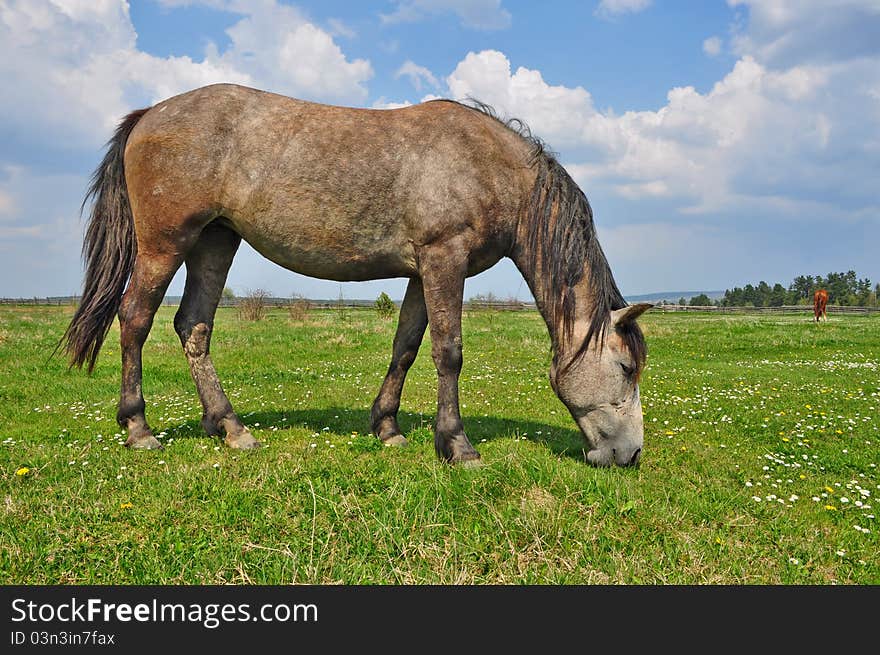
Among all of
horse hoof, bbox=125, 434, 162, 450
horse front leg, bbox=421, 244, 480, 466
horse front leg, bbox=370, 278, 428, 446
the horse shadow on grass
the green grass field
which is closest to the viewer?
the green grass field

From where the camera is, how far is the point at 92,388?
34.0ft

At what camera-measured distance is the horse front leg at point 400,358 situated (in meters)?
6.57

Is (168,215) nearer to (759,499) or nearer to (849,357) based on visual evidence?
(759,499)

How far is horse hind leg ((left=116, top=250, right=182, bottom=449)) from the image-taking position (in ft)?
19.5

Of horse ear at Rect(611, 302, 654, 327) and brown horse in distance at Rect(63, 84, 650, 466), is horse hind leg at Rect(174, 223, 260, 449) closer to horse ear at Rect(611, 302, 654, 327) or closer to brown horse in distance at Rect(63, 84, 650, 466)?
brown horse in distance at Rect(63, 84, 650, 466)

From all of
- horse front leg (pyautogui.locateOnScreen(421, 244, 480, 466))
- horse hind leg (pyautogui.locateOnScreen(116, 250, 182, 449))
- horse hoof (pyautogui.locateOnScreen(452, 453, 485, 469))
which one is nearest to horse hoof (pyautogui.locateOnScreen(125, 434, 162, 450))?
horse hind leg (pyautogui.locateOnScreen(116, 250, 182, 449))

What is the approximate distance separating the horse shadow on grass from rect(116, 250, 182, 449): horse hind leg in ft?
1.66

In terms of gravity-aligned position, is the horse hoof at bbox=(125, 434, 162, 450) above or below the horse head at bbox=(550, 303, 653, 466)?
below

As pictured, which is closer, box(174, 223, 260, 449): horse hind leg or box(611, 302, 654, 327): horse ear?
box(611, 302, 654, 327): horse ear

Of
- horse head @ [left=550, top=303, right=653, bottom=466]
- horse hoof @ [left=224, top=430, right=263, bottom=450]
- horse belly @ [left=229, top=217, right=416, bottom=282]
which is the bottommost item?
horse hoof @ [left=224, top=430, right=263, bottom=450]

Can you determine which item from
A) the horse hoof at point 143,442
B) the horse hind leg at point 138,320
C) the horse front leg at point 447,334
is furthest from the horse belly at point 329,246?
the horse hoof at point 143,442

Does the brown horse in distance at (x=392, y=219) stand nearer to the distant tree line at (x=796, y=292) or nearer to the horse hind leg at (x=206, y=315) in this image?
the horse hind leg at (x=206, y=315)

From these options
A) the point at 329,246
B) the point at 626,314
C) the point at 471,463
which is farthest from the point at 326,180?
the point at 626,314

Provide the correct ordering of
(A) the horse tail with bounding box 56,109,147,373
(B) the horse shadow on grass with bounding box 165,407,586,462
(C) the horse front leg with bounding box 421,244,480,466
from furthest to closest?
(B) the horse shadow on grass with bounding box 165,407,586,462 → (A) the horse tail with bounding box 56,109,147,373 → (C) the horse front leg with bounding box 421,244,480,466
